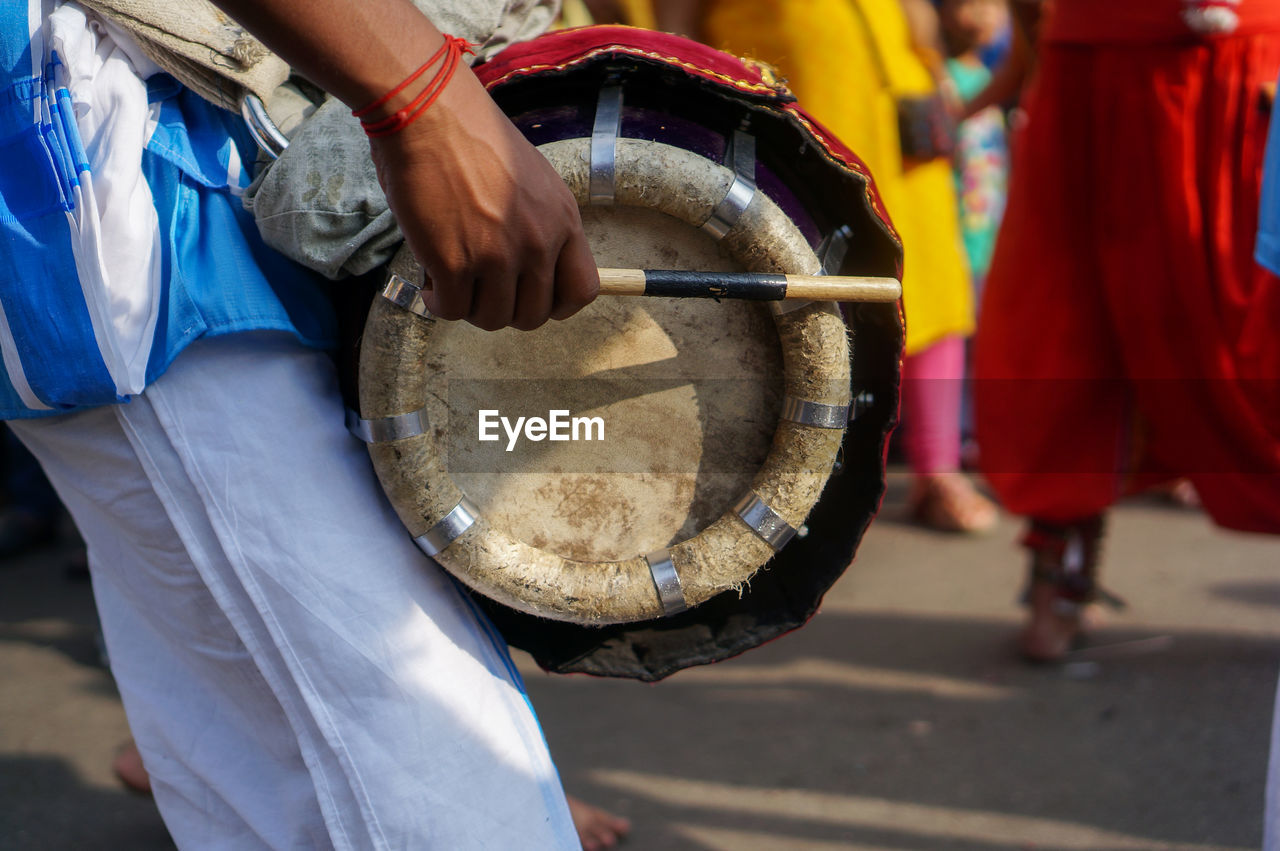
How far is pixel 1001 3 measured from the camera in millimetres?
4242

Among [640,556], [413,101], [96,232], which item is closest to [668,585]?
[640,556]

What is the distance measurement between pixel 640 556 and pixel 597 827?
90 centimetres

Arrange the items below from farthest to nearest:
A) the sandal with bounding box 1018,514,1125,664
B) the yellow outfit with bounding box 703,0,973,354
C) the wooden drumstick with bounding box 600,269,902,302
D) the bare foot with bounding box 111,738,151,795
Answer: the yellow outfit with bounding box 703,0,973,354, the sandal with bounding box 1018,514,1125,664, the bare foot with bounding box 111,738,151,795, the wooden drumstick with bounding box 600,269,902,302

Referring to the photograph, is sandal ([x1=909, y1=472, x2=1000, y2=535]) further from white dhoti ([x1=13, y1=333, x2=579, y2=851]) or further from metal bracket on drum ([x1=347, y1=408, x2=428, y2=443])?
metal bracket on drum ([x1=347, y1=408, x2=428, y2=443])

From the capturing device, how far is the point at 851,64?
9.87 feet

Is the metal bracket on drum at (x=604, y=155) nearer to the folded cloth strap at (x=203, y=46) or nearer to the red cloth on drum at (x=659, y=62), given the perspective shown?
the red cloth on drum at (x=659, y=62)

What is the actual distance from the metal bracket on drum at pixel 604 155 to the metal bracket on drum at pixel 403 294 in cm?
20

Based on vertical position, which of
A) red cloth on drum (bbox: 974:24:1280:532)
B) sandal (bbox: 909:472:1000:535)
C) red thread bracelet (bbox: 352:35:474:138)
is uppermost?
red thread bracelet (bbox: 352:35:474:138)

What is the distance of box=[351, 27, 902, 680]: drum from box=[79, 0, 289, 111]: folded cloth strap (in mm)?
226

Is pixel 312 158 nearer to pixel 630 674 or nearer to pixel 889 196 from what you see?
pixel 630 674

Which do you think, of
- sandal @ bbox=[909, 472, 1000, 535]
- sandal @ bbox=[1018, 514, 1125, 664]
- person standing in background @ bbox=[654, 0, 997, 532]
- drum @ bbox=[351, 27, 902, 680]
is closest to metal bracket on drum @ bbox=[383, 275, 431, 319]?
drum @ bbox=[351, 27, 902, 680]

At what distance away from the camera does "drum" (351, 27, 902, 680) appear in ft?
3.54

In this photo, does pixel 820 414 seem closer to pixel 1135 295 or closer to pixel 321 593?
pixel 321 593

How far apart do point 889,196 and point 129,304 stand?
2497mm
